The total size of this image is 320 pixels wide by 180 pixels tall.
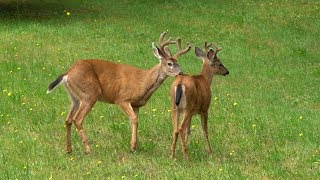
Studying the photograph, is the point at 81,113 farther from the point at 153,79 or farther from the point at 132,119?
the point at 153,79

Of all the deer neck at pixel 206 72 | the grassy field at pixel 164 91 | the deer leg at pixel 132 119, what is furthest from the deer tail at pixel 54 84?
the deer neck at pixel 206 72

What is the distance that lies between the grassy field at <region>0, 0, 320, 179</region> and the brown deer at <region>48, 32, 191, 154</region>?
43 centimetres

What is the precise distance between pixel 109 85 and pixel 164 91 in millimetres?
3920

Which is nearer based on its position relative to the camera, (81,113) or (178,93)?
(178,93)

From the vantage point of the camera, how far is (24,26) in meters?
22.1

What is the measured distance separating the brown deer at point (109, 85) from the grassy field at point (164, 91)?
428mm

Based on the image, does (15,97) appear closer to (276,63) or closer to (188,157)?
(188,157)

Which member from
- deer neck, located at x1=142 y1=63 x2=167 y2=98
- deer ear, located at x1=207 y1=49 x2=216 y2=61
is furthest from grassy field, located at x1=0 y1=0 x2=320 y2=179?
deer ear, located at x1=207 y1=49 x2=216 y2=61

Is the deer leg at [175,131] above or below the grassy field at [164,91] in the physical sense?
above

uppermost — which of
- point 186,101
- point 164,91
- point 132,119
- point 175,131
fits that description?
point 186,101

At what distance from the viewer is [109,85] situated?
10.6 metres

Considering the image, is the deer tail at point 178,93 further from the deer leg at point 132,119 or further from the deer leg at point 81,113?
the deer leg at point 81,113

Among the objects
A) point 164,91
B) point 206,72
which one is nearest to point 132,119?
point 206,72

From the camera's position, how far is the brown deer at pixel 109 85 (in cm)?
1026
